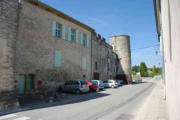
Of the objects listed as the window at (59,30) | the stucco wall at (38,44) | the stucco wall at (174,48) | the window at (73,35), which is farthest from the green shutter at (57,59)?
the stucco wall at (174,48)

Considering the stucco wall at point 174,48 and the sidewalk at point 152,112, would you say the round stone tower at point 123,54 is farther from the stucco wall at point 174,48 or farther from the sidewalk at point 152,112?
the stucco wall at point 174,48

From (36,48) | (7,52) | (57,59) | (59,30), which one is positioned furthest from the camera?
(59,30)

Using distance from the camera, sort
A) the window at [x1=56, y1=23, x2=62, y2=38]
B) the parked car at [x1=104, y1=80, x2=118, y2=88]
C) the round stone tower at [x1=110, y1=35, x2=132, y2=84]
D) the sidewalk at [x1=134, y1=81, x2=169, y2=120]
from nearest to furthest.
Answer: the sidewalk at [x1=134, y1=81, x2=169, y2=120], the window at [x1=56, y1=23, x2=62, y2=38], the parked car at [x1=104, y1=80, x2=118, y2=88], the round stone tower at [x1=110, y1=35, x2=132, y2=84]

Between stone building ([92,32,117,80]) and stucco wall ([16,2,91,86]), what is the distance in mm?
6669

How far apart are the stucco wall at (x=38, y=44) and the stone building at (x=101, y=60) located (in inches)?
263

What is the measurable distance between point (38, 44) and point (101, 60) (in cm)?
1586

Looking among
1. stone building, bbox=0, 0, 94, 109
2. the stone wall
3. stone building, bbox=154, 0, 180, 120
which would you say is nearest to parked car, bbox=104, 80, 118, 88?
stone building, bbox=0, 0, 94, 109

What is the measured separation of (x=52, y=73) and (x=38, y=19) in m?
6.20

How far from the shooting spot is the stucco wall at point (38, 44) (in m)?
13.4

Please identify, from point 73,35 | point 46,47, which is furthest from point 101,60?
point 46,47

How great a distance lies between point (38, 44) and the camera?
15000mm

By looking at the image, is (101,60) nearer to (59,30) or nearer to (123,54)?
(123,54)

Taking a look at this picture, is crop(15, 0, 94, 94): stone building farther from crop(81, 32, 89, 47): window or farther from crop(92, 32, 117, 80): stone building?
crop(92, 32, 117, 80): stone building

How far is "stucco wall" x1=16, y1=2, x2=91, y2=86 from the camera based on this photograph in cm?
1340
